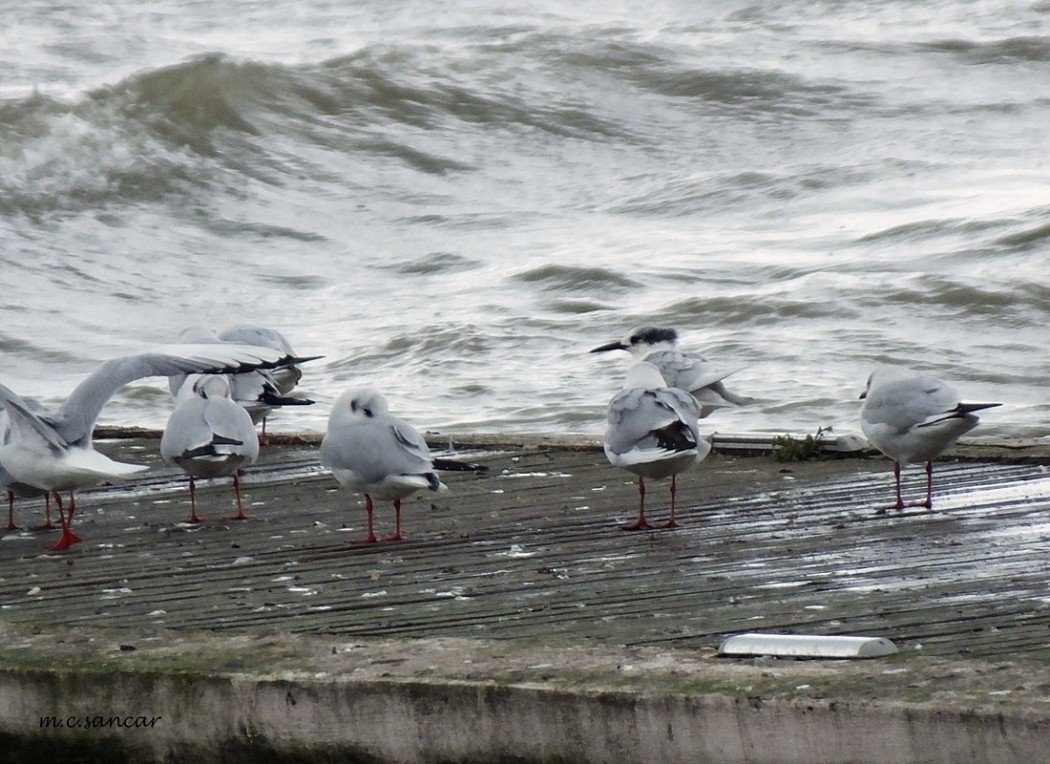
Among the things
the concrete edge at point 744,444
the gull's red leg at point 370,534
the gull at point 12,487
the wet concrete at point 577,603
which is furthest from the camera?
the concrete edge at point 744,444

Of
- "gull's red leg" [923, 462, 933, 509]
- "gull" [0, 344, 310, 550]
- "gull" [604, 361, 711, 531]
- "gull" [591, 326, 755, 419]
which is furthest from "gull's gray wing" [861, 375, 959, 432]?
"gull" [0, 344, 310, 550]

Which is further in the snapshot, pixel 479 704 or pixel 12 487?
pixel 12 487

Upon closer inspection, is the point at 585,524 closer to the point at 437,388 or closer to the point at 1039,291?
the point at 437,388

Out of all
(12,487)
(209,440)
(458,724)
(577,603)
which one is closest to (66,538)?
(12,487)

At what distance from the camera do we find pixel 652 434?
20.3ft

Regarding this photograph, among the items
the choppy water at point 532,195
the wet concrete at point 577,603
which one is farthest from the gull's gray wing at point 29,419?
the choppy water at point 532,195

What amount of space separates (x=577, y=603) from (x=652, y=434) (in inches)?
57.2

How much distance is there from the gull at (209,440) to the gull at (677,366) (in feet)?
6.63

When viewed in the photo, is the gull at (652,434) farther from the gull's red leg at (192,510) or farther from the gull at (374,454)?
the gull's red leg at (192,510)

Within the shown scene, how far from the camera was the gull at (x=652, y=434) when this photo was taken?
611cm

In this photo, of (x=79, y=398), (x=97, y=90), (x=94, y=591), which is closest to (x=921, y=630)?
(x=94, y=591)

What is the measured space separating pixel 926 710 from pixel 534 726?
87 centimetres

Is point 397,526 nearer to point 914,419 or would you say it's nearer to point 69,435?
point 69,435

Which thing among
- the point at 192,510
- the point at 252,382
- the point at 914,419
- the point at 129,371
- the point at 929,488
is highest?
the point at 129,371
